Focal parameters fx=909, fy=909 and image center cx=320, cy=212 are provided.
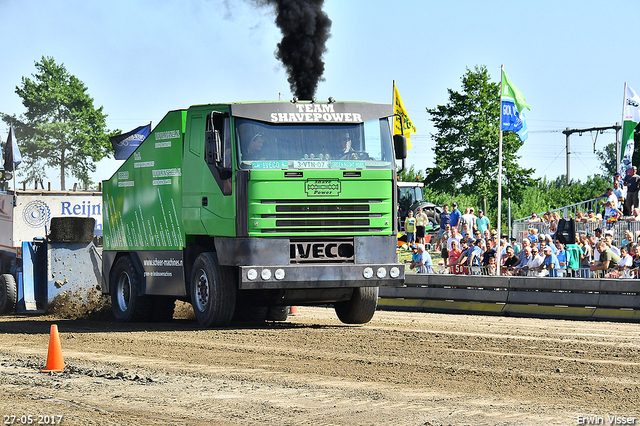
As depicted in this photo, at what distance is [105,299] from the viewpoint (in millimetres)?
17812

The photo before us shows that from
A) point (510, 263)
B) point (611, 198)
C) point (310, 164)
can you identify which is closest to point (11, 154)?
point (510, 263)

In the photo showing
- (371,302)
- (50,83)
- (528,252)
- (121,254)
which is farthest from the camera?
(50,83)

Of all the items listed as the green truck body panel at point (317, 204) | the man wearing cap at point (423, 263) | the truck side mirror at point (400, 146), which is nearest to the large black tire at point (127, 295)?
the green truck body panel at point (317, 204)

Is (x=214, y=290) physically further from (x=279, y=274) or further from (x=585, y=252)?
(x=585, y=252)

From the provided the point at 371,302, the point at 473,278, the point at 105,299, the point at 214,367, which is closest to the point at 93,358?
the point at 214,367

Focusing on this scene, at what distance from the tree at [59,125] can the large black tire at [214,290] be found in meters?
59.0

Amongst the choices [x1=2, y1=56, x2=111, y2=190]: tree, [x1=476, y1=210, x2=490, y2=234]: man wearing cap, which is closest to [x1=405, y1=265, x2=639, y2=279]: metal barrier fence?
[x1=476, y1=210, x2=490, y2=234]: man wearing cap

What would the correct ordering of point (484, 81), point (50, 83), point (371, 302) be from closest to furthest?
point (371, 302) → point (484, 81) → point (50, 83)

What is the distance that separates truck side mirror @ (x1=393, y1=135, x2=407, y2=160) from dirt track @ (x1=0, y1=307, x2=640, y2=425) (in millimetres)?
2612

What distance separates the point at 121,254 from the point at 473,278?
6.55 m

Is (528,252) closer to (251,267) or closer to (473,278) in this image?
(473,278)

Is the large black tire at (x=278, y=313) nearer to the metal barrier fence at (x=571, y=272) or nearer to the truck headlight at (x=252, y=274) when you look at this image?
the truck headlight at (x=252, y=274)

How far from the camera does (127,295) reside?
52.2ft

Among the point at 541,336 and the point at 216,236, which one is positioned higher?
the point at 216,236
